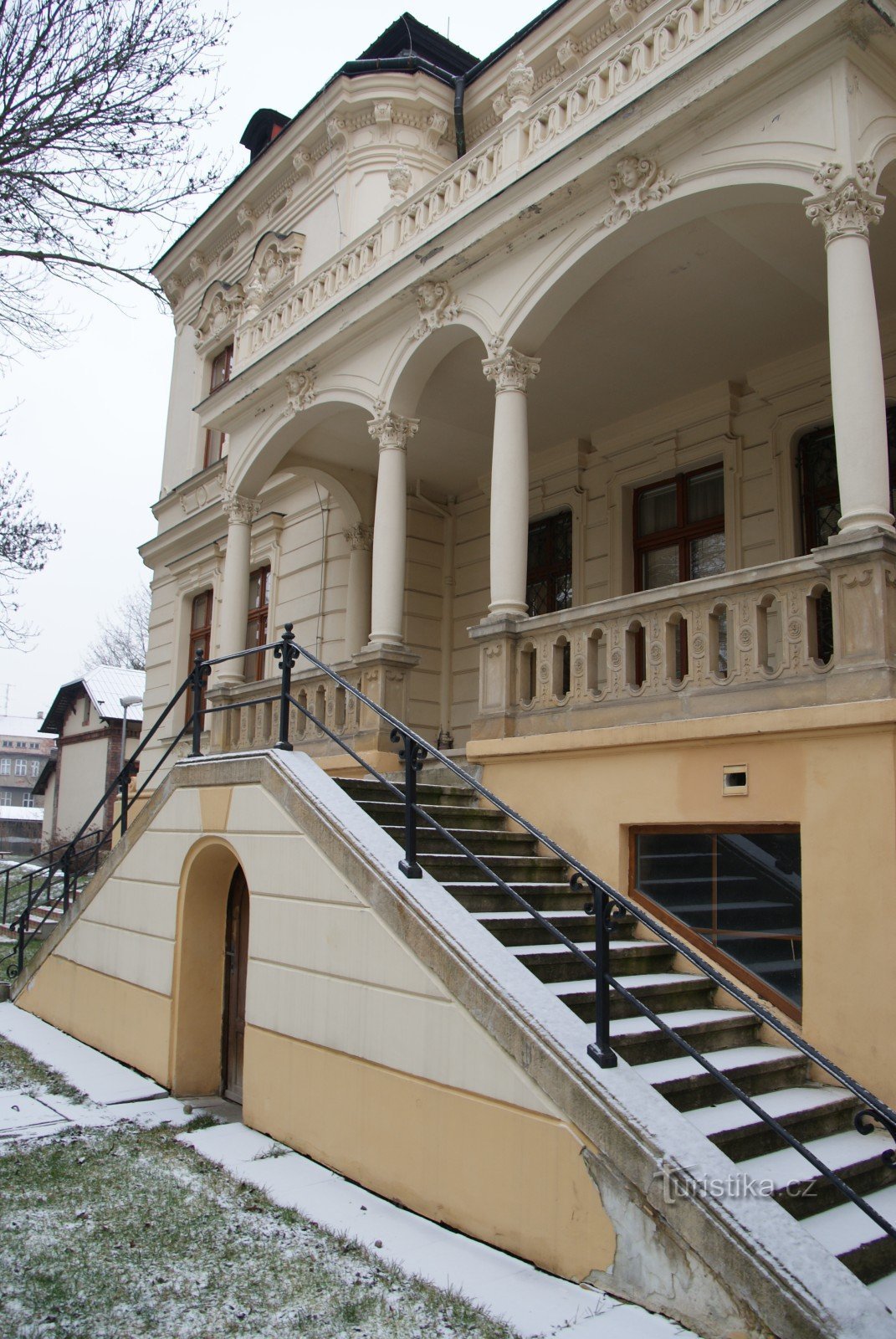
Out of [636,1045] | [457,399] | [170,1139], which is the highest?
[457,399]

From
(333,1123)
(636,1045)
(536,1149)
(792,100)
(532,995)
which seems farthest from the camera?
(792,100)

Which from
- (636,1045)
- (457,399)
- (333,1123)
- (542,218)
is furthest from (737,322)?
(333,1123)

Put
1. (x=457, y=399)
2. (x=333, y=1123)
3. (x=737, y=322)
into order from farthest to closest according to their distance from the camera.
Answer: (x=457, y=399), (x=737, y=322), (x=333, y=1123)

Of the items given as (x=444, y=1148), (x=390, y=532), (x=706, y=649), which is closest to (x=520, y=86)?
(x=390, y=532)

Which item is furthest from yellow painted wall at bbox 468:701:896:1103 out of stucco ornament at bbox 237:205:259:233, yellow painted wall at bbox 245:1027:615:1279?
stucco ornament at bbox 237:205:259:233

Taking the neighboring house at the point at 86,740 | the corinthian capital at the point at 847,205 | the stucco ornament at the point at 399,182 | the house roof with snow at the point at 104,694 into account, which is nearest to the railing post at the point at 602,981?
the corinthian capital at the point at 847,205

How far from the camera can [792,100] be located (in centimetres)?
658

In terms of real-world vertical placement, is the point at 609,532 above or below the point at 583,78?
below

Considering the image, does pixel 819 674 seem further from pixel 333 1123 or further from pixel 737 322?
pixel 737 322

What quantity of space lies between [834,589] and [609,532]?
17.9 ft

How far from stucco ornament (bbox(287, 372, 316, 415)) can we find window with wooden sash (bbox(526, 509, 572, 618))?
3.09 metres

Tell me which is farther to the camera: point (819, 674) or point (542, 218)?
point (542, 218)

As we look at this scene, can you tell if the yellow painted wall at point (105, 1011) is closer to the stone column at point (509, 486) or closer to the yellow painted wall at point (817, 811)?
the yellow painted wall at point (817, 811)

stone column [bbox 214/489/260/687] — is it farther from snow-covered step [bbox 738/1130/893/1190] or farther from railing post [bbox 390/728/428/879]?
snow-covered step [bbox 738/1130/893/1190]
